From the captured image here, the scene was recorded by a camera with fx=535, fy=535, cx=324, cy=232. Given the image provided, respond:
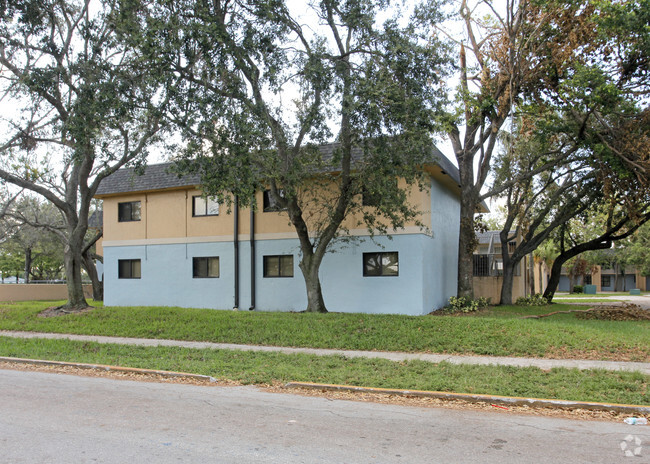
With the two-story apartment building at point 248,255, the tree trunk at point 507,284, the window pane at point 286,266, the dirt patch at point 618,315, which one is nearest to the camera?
the dirt patch at point 618,315

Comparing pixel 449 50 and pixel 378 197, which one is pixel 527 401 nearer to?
pixel 378 197

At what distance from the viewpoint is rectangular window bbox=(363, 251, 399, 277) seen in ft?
62.0

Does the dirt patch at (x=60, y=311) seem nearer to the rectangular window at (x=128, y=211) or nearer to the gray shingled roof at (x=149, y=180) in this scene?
the gray shingled roof at (x=149, y=180)

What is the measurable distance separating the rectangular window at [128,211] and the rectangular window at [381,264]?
35.8 feet

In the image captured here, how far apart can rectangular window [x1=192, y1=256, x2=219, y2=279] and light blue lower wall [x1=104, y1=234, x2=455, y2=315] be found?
0.21 meters

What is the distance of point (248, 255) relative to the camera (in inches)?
834

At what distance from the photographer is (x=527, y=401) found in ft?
24.0

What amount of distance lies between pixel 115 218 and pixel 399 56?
15878mm

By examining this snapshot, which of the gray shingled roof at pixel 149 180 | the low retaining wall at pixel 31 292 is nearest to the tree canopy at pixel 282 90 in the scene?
the gray shingled roof at pixel 149 180

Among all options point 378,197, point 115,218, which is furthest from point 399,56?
point 115,218

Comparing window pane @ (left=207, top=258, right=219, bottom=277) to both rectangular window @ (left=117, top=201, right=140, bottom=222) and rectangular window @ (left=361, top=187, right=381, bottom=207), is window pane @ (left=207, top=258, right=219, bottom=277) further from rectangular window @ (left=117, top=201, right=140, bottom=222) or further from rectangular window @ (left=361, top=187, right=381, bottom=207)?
rectangular window @ (left=361, top=187, right=381, bottom=207)

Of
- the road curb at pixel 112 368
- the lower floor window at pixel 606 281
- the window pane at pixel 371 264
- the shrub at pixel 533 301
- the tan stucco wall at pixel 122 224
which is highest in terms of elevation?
the tan stucco wall at pixel 122 224

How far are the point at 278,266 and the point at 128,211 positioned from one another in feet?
26.5

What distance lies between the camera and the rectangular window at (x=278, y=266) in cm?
2058
